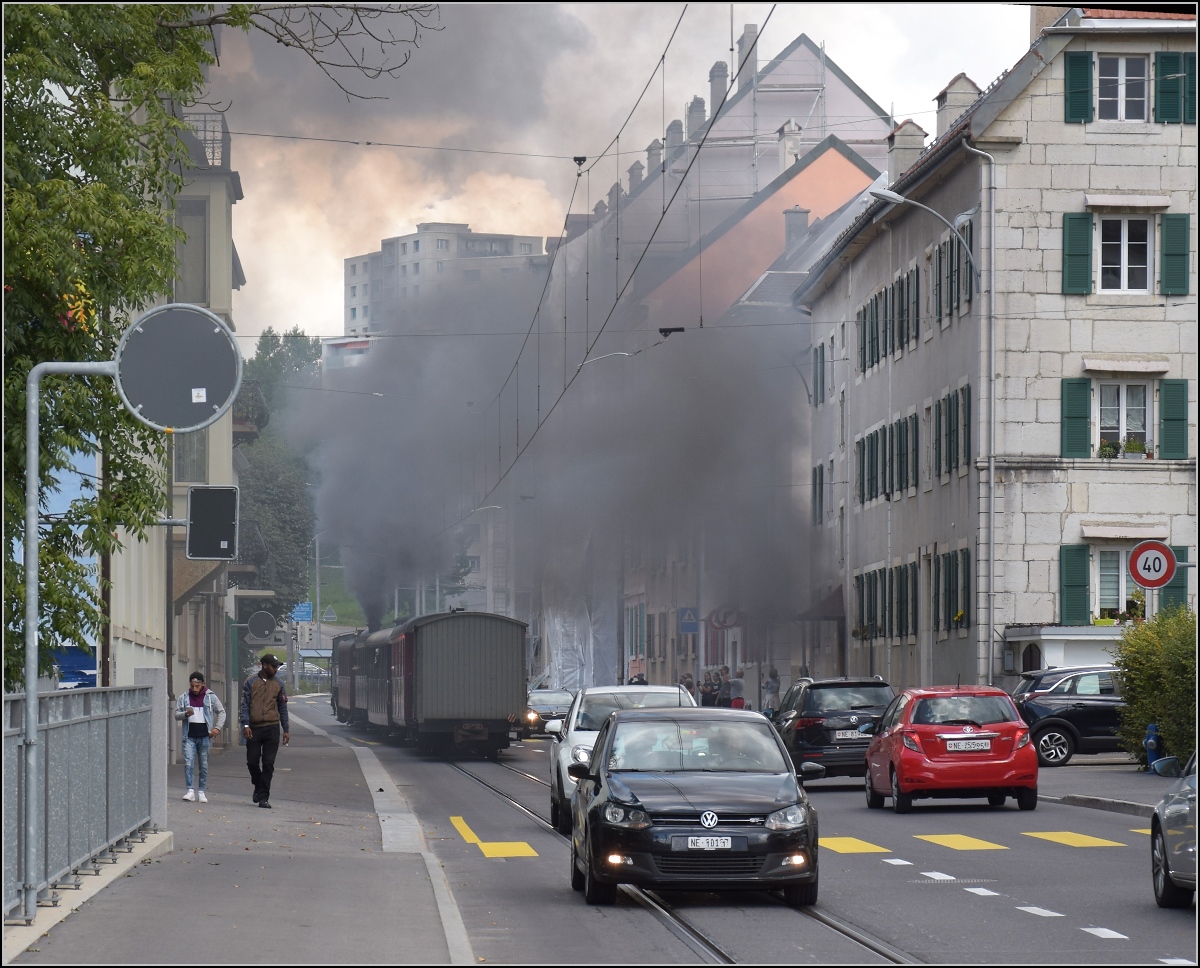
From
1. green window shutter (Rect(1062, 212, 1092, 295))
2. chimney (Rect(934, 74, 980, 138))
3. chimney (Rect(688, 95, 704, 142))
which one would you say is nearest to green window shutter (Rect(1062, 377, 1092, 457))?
green window shutter (Rect(1062, 212, 1092, 295))

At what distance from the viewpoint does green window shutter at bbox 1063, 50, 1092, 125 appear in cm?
4047

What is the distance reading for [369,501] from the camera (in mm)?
70125

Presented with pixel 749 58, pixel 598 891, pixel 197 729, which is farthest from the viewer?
pixel 749 58

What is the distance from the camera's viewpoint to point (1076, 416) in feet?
132

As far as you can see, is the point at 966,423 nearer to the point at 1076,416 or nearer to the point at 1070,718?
the point at 1076,416

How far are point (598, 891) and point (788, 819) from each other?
1.41 metres

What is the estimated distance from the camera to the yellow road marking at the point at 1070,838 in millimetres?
19016

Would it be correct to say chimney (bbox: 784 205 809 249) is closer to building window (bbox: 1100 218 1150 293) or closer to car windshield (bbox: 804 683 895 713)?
building window (bbox: 1100 218 1150 293)

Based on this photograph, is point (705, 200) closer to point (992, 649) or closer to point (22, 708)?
point (992, 649)

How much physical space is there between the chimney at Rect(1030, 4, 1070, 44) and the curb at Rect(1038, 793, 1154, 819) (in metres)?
19.2

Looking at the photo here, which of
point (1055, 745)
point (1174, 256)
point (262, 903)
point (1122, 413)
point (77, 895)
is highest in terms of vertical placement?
point (1174, 256)

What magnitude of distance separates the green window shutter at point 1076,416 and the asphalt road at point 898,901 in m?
17.0

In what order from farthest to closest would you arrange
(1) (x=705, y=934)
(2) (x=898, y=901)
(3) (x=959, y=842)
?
1. (3) (x=959, y=842)
2. (2) (x=898, y=901)
3. (1) (x=705, y=934)

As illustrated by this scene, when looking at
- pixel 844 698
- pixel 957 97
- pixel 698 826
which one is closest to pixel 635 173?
pixel 957 97
